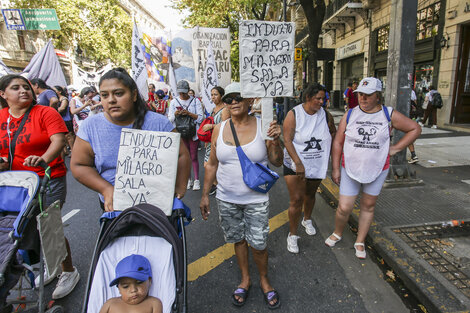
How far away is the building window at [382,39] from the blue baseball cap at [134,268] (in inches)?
656

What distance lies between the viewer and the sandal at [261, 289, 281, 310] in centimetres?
247

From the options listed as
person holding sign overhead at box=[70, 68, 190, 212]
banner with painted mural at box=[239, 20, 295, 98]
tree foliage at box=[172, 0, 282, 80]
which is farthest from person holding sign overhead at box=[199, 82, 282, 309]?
tree foliage at box=[172, 0, 282, 80]

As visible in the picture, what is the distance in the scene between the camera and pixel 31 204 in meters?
2.19

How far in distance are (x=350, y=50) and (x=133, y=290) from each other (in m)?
20.6

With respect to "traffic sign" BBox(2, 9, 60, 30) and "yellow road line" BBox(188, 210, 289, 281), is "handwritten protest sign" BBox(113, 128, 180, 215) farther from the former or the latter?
"traffic sign" BBox(2, 9, 60, 30)

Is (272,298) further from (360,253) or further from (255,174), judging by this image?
(360,253)

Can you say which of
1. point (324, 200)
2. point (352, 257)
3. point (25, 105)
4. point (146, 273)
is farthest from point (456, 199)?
point (25, 105)

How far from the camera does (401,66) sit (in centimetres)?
489

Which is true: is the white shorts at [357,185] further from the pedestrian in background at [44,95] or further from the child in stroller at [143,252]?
the pedestrian in background at [44,95]

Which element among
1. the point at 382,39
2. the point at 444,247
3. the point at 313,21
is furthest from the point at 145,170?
the point at 382,39

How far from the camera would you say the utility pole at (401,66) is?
15.6ft

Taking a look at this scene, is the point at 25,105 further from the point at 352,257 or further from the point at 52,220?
the point at 352,257

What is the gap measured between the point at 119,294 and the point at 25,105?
2013mm

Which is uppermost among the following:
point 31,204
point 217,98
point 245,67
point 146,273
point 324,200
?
point 245,67
